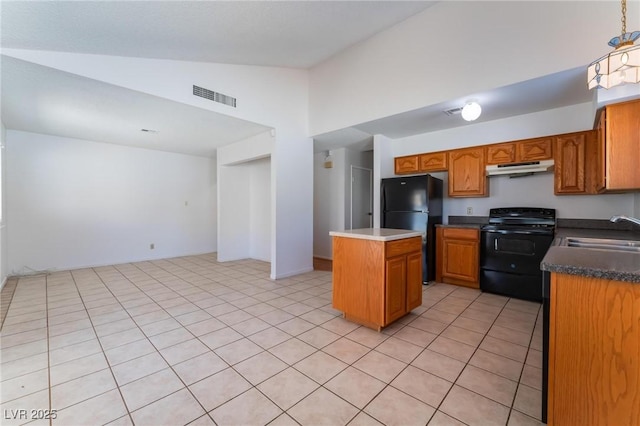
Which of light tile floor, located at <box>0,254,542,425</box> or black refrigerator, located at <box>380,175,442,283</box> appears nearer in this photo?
light tile floor, located at <box>0,254,542,425</box>

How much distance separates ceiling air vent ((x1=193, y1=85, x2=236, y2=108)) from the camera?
3.37m

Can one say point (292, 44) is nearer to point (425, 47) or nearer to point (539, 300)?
point (425, 47)

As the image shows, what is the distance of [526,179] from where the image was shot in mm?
3619

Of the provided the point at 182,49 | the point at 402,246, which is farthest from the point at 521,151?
the point at 182,49

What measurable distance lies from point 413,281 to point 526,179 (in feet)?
7.92

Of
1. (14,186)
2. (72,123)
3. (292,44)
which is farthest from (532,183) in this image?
(14,186)

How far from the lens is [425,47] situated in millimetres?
3146

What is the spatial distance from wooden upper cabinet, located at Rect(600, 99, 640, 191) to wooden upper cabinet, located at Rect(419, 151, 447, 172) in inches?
75.5

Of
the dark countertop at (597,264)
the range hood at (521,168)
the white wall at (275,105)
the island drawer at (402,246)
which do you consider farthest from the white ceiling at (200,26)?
the dark countertop at (597,264)

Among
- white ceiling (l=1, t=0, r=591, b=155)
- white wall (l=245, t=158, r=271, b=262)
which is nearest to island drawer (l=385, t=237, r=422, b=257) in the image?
white ceiling (l=1, t=0, r=591, b=155)

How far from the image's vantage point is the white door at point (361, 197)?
19.9ft

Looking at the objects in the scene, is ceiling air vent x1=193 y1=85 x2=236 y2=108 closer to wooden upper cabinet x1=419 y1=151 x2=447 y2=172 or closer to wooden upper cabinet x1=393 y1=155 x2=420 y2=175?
wooden upper cabinet x1=393 y1=155 x2=420 y2=175

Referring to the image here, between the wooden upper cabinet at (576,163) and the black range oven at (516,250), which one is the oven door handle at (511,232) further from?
the wooden upper cabinet at (576,163)

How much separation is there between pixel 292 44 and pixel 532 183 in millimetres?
3806
